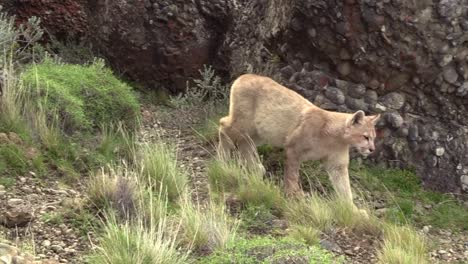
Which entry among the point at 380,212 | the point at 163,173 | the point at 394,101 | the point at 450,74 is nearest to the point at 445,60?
the point at 450,74

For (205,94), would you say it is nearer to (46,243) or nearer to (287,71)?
(287,71)

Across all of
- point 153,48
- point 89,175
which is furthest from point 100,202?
point 153,48

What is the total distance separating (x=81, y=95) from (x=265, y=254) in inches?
160

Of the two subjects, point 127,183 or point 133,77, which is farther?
point 133,77

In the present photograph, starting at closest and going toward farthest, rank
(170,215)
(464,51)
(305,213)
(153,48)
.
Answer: (170,215)
(305,213)
(464,51)
(153,48)

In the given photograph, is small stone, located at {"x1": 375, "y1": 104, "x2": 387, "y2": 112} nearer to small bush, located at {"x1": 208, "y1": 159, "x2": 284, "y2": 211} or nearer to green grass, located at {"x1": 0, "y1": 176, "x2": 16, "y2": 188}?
small bush, located at {"x1": 208, "y1": 159, "x2": 284, "y2": 211}

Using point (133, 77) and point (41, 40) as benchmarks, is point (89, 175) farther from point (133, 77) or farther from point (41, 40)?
point (41, 40)

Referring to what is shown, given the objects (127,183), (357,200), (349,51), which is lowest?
(357,200)

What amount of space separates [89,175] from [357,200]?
10.5 ft

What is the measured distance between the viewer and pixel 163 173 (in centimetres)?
817

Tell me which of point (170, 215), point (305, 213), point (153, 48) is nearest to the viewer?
point (170, 215)

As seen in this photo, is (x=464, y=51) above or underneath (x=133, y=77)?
above

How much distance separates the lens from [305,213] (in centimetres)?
805

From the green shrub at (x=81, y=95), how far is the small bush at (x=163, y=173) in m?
1.11
